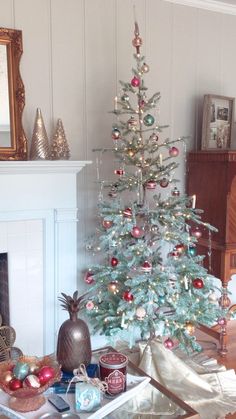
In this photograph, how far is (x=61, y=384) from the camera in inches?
63.6

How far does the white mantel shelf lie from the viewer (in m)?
2.36

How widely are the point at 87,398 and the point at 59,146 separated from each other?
5.03 feet

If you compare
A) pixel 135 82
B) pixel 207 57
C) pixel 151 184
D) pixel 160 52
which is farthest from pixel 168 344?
pixel 207 57

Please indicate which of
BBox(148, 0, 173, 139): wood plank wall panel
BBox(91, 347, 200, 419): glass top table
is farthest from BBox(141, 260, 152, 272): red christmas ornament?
BBox(148, 0, 173, 139): wood plank wall panel

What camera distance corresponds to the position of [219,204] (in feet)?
9.46

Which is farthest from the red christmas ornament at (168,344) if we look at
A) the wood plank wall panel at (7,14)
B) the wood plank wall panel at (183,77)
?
the wood plank wall panel at (7,14)

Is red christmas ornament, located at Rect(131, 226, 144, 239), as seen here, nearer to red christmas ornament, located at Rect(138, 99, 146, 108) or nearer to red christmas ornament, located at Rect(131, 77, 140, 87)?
red christmas ornament, located at Rect(138, 99, 146, 108)

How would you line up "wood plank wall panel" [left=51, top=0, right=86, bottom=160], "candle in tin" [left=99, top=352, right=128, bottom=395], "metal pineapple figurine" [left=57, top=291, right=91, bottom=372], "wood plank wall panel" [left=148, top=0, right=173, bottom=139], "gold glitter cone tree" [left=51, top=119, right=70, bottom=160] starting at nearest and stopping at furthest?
"candle in tin" [left=99, top=352, right=128, bottom=395] < "metal pineapple figurine" [left=57, top=291, right=91, bottom=372] < "gold glitter cone tree" [left=51, top=119, right=70, bottom=160] < "wood plank wall panel" [left=51, top=0, right=86, bottom=160] < "wood plank wall panel" [left=148, top=0, right=173, bottom=139]

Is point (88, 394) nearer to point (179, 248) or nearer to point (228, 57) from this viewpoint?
point (179, 248)

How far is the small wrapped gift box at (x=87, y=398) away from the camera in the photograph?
4.82ft

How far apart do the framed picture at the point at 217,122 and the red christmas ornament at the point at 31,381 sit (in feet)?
7.08

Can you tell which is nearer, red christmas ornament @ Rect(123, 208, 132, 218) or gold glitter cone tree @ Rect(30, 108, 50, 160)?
red christmas ornament @ Rect(123, 208, 132, 218)

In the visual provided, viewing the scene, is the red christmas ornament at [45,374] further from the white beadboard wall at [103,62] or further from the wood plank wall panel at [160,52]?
the wood plank wall panel at [160,52]

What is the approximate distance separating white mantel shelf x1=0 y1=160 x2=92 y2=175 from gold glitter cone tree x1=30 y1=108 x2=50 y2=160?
0.09 meters
